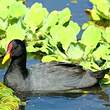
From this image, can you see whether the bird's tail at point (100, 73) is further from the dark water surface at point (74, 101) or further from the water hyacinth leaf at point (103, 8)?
the water hyacinth leaf at point (103, 8)

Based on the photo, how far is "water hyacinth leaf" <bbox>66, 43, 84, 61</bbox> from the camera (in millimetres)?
10242

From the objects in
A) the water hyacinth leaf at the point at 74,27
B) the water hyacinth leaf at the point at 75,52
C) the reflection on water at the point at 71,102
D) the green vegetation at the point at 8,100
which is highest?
the water hyacinth leaf at the point at 74,27

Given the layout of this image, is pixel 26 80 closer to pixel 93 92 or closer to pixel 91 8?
pixel 93 92

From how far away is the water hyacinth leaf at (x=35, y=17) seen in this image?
1114 cm

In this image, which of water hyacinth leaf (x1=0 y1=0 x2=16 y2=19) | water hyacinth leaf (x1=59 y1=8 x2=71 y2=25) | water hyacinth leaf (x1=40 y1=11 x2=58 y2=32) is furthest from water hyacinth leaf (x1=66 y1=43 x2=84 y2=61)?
water hyacinth leaf (x1=0 y1=0 x2=16 y2=19)

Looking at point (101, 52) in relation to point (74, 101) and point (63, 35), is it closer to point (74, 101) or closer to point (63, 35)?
point (63, 35)

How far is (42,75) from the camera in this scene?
9234 mm

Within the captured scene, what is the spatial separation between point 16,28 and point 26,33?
1.01 feet

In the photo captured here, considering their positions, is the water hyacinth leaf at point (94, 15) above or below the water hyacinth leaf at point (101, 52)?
above

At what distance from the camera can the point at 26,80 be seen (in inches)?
367

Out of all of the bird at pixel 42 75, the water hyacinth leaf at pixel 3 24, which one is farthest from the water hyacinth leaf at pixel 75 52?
the water hyacinth leaf at pixel 3 24

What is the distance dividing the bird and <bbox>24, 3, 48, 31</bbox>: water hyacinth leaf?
5.70ft

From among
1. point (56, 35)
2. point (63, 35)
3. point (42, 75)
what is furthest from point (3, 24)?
point (42, 75)

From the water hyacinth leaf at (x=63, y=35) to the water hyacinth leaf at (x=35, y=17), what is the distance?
529 mm
